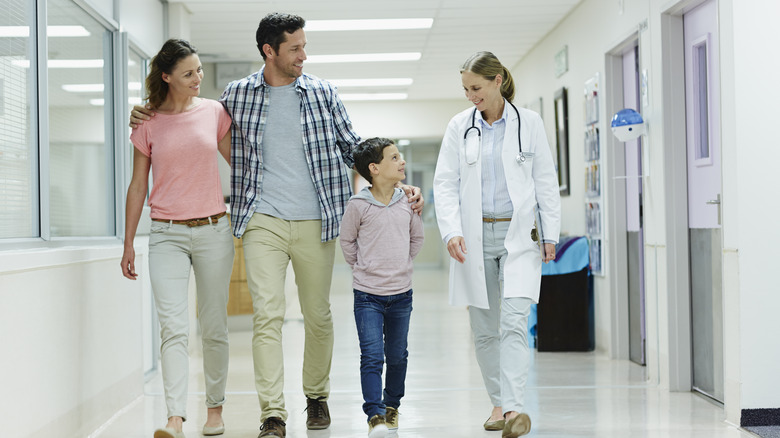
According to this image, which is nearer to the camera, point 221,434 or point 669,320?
point 221,434

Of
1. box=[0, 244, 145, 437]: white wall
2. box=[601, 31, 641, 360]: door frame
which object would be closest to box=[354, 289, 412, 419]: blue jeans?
box=[0, 244, 145, 437]: white wall

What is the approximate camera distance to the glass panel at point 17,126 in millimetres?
3037

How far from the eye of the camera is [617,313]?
573cm

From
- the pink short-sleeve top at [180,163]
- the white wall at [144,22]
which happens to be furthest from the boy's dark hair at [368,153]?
the white wall at [144,22]

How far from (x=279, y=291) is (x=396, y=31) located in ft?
16.5

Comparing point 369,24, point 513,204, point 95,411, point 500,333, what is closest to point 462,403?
point 500,333

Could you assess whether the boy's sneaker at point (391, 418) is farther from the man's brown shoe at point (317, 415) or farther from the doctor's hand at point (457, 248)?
the doctor's hand at point (457, 248)

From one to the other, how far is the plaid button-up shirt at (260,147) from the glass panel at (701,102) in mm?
1978

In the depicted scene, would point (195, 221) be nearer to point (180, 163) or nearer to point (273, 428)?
point (180, 163)

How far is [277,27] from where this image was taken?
130 inches

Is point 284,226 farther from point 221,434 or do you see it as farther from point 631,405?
point 631,405

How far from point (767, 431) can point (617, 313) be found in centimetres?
224

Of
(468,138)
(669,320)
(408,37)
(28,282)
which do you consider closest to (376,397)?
(468,138)

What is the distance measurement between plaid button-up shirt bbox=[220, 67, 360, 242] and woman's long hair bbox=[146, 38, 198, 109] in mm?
249
